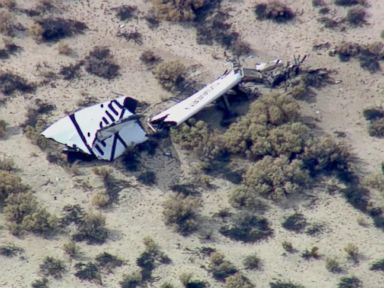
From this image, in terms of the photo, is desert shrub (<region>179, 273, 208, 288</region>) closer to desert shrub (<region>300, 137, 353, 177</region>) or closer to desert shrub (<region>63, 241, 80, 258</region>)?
desert shrub (<region>63, 241, 80, 258</region>)

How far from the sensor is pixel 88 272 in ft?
183

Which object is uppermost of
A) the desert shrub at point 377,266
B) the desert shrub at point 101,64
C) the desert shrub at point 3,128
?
the desert shrub at point 101,64

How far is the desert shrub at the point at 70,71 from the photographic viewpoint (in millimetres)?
70094

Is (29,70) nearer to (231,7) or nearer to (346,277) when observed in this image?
(231,7)

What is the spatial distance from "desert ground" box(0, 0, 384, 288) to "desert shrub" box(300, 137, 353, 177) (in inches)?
42.7

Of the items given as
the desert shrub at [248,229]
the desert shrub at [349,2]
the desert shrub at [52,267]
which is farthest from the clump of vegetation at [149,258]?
the desert shrub at [349,2]

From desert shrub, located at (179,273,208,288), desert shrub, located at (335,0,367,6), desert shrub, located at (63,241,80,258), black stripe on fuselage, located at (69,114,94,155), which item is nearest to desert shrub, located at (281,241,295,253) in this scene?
desert shrub, located at (179,273,208,288)

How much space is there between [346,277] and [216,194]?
34.9 feet

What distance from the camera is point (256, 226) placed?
59.3 meters

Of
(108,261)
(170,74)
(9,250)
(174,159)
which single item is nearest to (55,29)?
(170,74)

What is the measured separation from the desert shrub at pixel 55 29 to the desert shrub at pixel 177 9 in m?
6.40

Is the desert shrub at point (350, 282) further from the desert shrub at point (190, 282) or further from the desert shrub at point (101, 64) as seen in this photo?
the desert shrub at point (101, 64)

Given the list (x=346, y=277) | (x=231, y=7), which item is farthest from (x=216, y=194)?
(x=231, y=7)

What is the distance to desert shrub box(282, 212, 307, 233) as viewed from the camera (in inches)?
2329
